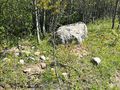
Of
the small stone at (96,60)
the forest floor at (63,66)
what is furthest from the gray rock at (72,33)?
the small stone at (96,60)

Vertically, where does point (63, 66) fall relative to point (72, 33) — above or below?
below

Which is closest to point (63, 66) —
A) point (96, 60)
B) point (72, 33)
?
point (96, 60)

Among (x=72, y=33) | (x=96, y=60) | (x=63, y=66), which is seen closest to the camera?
(x=63, y=66)

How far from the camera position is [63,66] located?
588 inches

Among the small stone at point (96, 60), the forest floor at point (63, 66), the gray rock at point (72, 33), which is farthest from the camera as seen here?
the gray rock at point (72, 33)

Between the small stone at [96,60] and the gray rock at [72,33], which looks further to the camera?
the gray rock at [72,33]

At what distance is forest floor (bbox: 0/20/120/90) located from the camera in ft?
44.7

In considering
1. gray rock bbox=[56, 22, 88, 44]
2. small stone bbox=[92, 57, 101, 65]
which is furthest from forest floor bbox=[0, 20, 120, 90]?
gray rock bbox=[56, 22, 88, 44]

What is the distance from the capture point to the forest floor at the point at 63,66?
44.7 ft

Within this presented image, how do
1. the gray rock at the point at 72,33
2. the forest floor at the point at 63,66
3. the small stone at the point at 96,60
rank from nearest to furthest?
1. the forest floor at the point at 63,66
2. the small stone at the point at 96,60
3. the gray rock at the point at 72,33

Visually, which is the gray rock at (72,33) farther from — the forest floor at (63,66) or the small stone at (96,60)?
the small stone at (96,60)

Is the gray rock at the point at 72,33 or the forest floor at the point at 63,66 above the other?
the gray rock at the point at 72,33

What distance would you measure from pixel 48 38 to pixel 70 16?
8846mm

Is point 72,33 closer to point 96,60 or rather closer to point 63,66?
point 96,60
